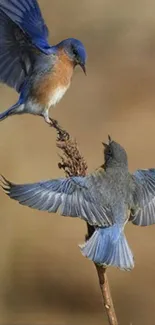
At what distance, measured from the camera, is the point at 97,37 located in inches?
377

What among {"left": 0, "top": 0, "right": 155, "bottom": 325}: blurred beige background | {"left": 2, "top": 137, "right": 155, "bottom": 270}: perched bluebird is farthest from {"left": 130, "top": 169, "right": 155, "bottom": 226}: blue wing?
{"left": 0, "top": 0, "right": 155, "bottom": 325}: blurred beige background

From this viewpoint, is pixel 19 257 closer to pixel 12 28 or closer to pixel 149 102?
pixel 149 102

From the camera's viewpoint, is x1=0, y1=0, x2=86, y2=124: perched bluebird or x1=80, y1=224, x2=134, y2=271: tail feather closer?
x1=80, y1=224, x2=134, y2=271: tail feather

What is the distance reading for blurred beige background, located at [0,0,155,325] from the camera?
787 cm

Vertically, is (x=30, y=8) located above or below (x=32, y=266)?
above

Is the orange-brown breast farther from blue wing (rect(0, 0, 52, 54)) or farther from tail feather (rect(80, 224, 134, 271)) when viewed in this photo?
tail feather (rect(80, 224, 134, 271))

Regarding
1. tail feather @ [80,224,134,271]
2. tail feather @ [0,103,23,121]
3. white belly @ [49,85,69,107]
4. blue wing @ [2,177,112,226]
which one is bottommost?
tail feather @ [80,224,134,271]

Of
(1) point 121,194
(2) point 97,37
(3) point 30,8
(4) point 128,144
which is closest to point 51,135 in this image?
(4) point 128,144

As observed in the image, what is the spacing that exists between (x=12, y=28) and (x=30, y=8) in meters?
0.30

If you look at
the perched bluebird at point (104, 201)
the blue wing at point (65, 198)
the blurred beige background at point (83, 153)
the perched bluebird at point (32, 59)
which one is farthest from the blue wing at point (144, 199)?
the blurred beige background at point (83, 153)

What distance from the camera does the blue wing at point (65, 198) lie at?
4312mm

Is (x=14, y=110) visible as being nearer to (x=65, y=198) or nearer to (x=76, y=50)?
(x=76, y=50)

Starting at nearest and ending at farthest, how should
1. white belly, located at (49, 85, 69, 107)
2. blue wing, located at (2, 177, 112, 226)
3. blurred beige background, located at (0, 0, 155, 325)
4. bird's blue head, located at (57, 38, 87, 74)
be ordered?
blue wing, located at (2, 177, 112, 226), bird's blue head, located at (57, 38, 87, 74), white belly, located at (49, 85, 69, 107), blurred beige background, located at (0, 0, 155, 325)

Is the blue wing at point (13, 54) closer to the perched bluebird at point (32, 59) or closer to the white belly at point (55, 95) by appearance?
the perched bluebird at point (32, 59)
